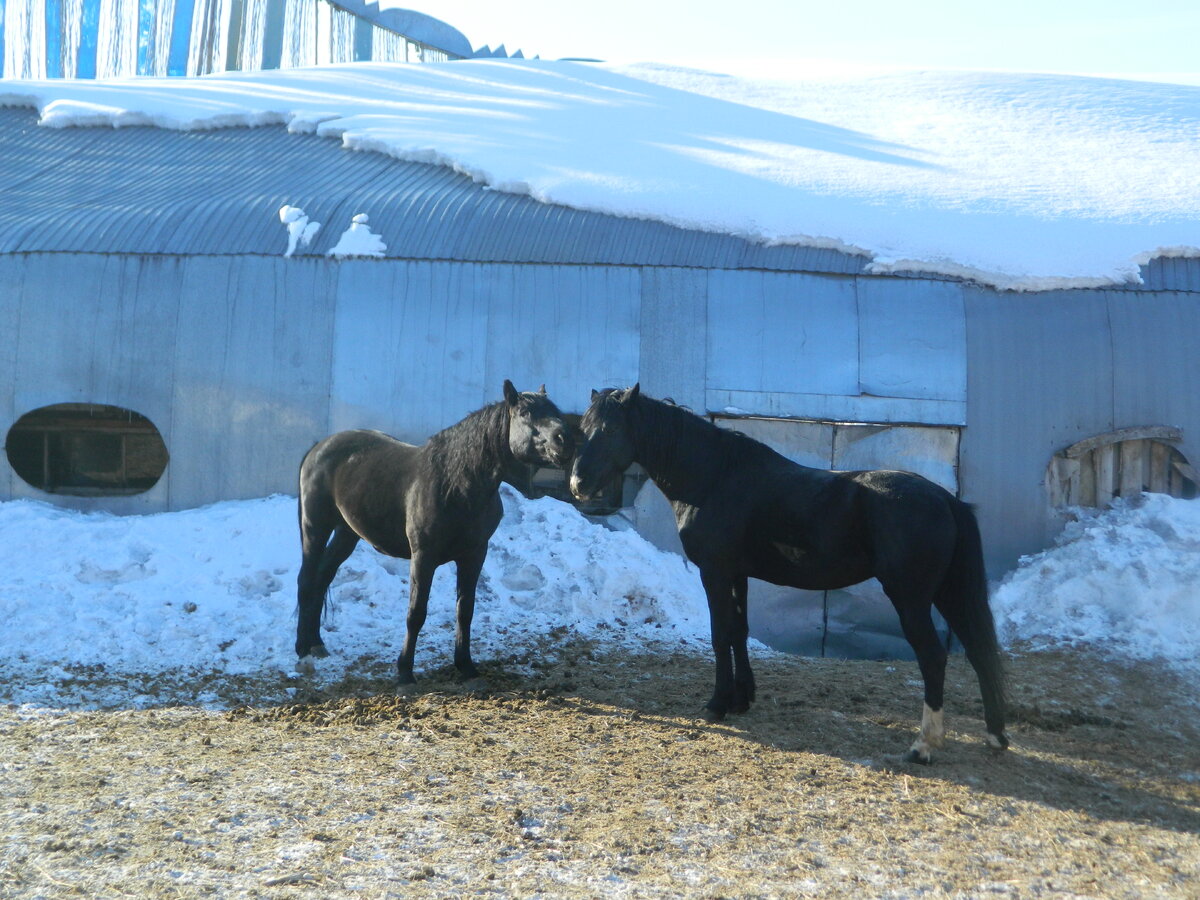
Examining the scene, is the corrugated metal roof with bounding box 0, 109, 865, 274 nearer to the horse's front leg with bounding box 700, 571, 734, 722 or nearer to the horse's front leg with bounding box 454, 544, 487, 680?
the horse's front leg with bounding box 454, 544, 487, 680

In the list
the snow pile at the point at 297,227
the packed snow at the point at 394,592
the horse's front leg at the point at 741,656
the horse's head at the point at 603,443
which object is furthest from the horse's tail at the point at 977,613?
the snow pile at the point at 297,227

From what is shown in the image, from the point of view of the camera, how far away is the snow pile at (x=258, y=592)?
7.80 m

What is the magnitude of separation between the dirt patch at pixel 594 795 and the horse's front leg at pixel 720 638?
0.15 metres


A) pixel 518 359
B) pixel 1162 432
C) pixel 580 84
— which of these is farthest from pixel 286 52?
pixel 1162 432

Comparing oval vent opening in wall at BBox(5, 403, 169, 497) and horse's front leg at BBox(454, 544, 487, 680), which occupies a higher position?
oval vent opening in wall at BBox(5, 403, 169, 497)

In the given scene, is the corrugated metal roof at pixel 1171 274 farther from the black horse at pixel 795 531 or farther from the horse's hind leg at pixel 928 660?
the horse's hind leg at pixel 928 660

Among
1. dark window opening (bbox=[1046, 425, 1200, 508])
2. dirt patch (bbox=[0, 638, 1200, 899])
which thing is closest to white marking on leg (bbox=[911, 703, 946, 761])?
dirt patch (bbox=[0, 638, 1200, 899])

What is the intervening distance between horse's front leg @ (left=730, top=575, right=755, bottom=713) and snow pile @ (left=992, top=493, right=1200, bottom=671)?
3300mm

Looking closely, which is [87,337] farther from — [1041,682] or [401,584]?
[1041,682]

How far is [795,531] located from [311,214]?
722cm

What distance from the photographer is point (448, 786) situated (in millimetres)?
5219

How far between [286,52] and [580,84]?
8.81 meters

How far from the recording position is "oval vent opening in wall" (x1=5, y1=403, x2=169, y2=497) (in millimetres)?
10469

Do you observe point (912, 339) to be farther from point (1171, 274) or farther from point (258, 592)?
point (258, 592)
